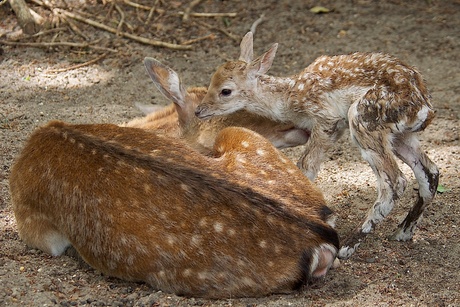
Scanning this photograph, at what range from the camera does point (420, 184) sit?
18.4 feet

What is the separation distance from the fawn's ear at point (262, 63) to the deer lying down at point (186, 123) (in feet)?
1.23

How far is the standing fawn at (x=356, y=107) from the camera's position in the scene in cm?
533

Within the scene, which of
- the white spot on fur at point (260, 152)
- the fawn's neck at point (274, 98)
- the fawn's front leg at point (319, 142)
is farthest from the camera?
the fawn's neck at point (274, 98)

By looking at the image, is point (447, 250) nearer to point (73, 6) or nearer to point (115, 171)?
point (115, 171)

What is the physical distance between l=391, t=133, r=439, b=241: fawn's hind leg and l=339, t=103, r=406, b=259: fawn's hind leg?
198 millimetres

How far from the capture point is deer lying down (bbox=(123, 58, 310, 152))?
245 inches

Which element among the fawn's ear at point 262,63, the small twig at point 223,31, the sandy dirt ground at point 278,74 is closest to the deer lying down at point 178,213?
the sandy dirt ground at point 278,74

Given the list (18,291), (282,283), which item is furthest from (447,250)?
(18,291)

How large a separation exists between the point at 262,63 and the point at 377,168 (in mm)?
1545

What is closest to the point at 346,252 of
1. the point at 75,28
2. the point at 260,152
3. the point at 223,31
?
the point at 260,152

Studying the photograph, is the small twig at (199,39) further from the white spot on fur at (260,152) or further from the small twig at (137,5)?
the white spot on fur at (260,152)

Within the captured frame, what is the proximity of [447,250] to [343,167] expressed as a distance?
1.69 metres

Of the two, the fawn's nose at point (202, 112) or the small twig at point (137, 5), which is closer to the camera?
the fawn's nose at point (202, 112)

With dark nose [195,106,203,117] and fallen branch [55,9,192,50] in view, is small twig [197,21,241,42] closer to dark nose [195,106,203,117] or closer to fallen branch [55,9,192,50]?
fallen branch [55,9,192,50]
